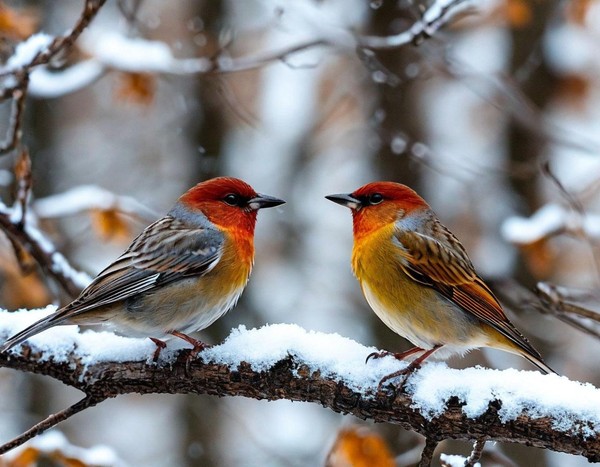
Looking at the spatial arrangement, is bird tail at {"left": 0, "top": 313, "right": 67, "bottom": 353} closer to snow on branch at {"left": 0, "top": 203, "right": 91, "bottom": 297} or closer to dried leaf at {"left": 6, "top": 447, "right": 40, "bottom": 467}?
dried leaf at {"left": 6, "top": 447, "right": 40, "bottom": 467}

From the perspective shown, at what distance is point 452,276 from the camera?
5641mm

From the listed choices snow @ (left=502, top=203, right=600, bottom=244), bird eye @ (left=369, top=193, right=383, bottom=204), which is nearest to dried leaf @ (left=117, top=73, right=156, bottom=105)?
bird eye @ (left=369, top=193, right=383, bottom=204)

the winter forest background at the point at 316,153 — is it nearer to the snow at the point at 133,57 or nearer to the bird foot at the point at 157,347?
the snow at the point at 133,57

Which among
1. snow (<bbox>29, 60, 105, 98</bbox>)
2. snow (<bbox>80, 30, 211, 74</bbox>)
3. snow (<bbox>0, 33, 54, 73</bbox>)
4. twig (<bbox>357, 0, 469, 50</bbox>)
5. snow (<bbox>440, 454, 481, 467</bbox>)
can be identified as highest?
twig (<bbox>357, 0, 469, 50</bbox>)

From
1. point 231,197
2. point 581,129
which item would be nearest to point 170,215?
point 231,197

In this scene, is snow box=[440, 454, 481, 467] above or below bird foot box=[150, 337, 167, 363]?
below

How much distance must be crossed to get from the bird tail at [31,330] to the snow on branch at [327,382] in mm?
151

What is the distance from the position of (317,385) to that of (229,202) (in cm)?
215

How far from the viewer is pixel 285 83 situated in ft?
51.0

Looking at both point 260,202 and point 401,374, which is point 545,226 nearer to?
point 260,202

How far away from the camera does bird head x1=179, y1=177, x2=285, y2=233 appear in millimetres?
6000

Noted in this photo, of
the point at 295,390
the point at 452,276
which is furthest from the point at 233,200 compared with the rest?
the point at 295,390

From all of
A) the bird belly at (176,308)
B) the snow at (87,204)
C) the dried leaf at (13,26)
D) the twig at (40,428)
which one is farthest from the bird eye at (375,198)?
the dried leaf at (13,26)

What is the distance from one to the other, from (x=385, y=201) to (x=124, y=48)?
3.27m
